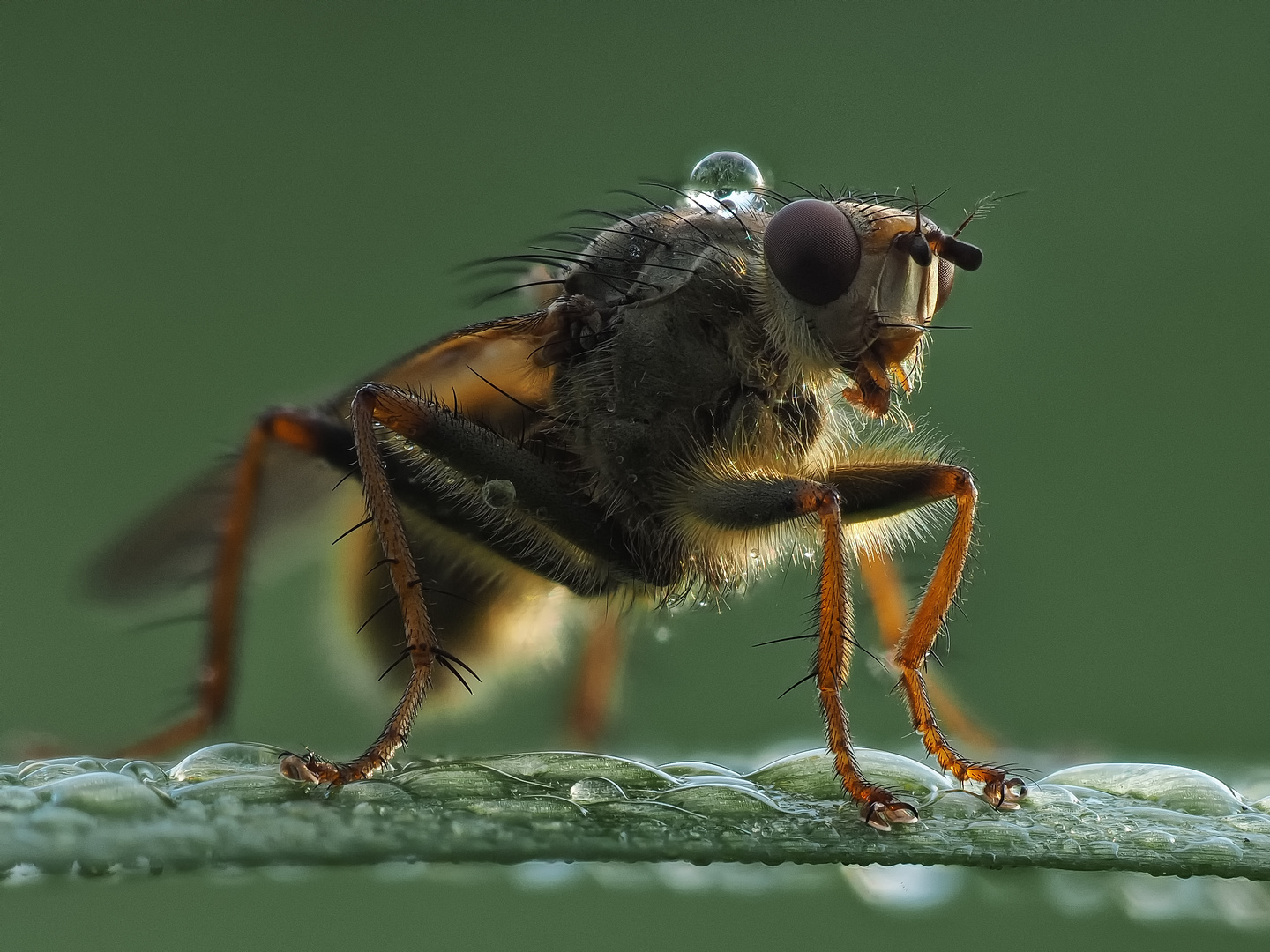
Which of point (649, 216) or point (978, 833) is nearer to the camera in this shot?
point (978, 833)

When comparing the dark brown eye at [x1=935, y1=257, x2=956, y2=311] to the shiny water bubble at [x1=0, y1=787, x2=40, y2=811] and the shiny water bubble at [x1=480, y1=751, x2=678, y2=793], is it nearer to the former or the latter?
the shiny water bubble at [x1=480, y1=751, x2=678, y2=793]

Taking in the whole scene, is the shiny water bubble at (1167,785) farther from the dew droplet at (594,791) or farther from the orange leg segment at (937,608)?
the dew droplet at (594,791)

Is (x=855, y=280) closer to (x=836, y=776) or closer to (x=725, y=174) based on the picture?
(x=725, y=174)

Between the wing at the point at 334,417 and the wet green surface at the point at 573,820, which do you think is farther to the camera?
the wing at the point at 334,417

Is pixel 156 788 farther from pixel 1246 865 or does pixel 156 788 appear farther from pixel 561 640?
pixel 561 640

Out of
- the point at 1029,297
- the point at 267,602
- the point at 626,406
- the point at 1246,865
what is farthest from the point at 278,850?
the point at 1029,297

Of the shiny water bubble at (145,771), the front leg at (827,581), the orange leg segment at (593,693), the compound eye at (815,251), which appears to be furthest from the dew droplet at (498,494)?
the orange leg segment at (593,693)

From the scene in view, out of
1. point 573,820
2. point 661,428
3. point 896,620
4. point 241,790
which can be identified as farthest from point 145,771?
point 896,620

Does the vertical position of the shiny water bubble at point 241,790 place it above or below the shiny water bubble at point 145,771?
below
